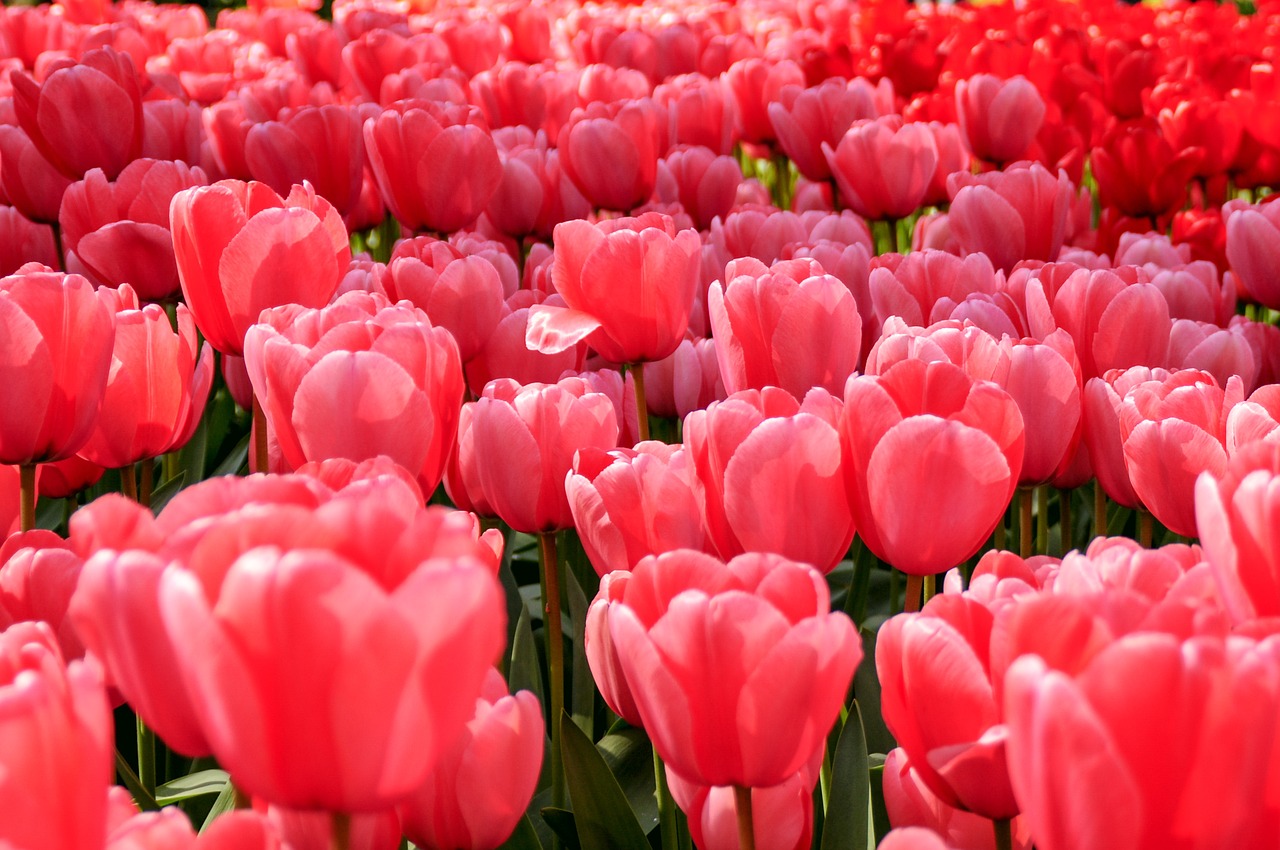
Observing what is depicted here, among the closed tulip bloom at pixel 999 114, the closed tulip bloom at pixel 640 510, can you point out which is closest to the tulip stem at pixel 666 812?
the closed tulip bloom at pixel 640 510

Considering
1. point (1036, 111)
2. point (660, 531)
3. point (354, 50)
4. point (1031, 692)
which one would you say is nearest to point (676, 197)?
point (1036, 111)

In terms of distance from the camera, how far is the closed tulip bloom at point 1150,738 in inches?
19.0

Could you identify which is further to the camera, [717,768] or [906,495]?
[906,495]

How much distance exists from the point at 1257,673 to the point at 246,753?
368 millimetres

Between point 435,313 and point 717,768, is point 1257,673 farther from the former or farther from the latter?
point 435,313

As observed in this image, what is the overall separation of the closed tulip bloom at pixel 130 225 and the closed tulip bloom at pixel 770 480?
86 centimetres

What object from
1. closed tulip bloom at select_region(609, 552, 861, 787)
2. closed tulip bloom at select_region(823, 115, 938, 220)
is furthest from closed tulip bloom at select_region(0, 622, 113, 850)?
closed tulip bloom at select_region(823, 115, 938, 220)

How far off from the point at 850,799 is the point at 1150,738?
17.1 inches

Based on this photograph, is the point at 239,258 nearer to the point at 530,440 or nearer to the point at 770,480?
the point at 530,440

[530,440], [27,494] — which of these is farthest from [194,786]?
[530,440]

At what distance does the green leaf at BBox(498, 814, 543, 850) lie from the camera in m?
0.95

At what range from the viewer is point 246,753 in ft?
1.65

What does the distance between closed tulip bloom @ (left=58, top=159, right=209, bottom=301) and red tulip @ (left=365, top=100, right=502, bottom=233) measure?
0.74ft

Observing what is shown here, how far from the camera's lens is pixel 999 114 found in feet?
7.74
